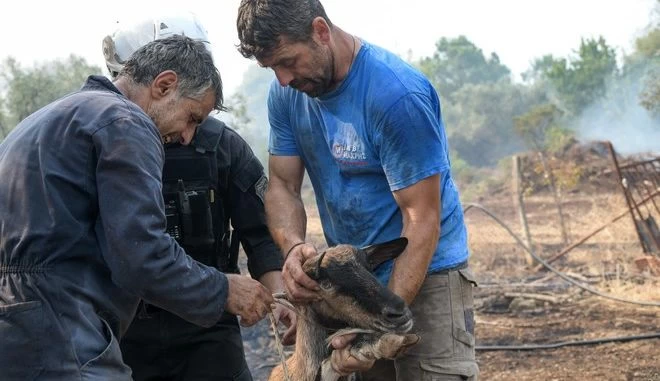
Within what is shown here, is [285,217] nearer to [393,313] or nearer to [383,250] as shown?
[383,250]

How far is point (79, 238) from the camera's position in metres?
3.45

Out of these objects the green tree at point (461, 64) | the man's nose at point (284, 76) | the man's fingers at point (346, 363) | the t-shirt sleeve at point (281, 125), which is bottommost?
the man's fingers at point (346, 363)

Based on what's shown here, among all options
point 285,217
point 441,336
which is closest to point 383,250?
point 441,336

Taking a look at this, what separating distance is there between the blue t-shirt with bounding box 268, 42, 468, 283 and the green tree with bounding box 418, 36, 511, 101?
7799cm

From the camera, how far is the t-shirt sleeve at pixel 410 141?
164 inches

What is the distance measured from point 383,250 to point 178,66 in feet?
4.09

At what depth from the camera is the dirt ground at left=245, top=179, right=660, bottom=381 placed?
9742 millimetres

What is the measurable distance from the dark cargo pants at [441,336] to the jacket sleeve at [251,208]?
95 centimetres

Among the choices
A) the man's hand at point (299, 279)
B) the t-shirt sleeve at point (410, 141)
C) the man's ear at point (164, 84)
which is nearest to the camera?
the man's ear at point (164, 84)

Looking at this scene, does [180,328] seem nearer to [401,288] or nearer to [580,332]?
[401,288]

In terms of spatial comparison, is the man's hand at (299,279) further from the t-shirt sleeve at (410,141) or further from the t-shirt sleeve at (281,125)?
the t-shirt sleeve at (281,125)

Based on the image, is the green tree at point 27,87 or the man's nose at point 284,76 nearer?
the man's nose at point 284,76

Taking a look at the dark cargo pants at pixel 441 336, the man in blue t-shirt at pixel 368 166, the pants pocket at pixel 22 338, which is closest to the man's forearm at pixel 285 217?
the man in blue t-shirt at pixel 368 166

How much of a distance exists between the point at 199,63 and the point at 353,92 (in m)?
0.80
